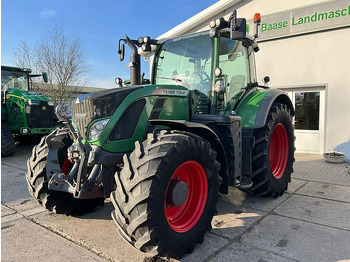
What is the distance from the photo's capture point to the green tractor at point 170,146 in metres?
2.26

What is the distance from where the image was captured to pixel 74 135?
303 cm

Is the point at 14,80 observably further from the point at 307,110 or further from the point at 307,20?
the point at 307,110

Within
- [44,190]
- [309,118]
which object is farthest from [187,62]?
[309,118]

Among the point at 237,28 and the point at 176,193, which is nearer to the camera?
the point at 176,193

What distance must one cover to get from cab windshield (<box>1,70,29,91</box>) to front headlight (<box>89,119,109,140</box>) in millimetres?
8456

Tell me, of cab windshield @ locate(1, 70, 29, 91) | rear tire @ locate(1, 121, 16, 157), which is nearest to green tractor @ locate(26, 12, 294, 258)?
rear tire @ locate(1, 121, 16, 157)

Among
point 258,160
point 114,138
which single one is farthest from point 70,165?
point 258,160

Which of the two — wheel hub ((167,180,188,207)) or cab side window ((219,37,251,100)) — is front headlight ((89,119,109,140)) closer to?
wheel hub ((167,180,188,207))

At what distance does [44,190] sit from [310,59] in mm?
7308

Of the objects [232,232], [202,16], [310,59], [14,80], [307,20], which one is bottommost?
[232,232]

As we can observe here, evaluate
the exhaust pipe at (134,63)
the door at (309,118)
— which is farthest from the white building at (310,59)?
the exhaust pipe at (134,63)

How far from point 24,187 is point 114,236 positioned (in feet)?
9.01

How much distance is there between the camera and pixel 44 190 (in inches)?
120

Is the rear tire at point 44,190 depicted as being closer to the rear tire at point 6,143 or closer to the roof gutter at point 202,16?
the rear tire at point 6,143
